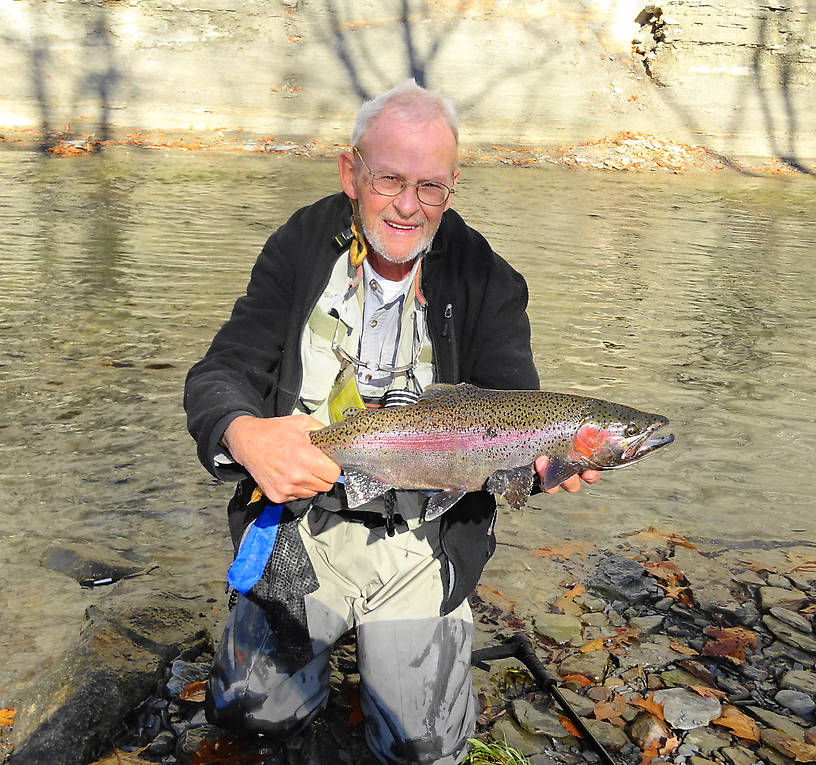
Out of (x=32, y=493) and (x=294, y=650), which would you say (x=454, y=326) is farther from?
(x=32, y=493)

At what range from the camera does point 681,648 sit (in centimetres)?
413

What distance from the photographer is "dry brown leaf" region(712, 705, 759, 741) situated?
357 centimetres

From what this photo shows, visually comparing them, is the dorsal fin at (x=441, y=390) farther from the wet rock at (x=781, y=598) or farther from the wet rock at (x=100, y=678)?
the wet rock at (x=781, y=598)

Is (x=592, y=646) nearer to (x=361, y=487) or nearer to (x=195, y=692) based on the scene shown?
(x=361, y=487)

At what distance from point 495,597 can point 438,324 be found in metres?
1.74

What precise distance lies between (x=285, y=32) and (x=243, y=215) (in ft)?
48.8

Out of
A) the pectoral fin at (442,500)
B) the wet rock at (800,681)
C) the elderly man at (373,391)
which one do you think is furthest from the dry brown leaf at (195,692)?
the wet rock at (800,681)

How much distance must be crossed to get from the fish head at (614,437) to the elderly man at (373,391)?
1.65ft

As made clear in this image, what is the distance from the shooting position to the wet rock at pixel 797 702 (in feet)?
12.1

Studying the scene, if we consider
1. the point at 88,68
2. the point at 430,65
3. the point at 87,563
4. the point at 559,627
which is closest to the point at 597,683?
the point at 559,627

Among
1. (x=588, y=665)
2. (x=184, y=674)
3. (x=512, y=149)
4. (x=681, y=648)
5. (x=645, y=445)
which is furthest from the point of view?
(x=512, y=149)

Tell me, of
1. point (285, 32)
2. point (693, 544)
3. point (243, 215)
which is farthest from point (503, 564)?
point (285, 32)

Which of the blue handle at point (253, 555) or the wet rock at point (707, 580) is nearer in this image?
the blue handle at point (253, 555)

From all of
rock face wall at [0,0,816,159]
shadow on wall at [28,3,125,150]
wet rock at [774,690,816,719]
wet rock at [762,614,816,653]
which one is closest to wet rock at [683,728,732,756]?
wet rock at [774,690,816,719]
